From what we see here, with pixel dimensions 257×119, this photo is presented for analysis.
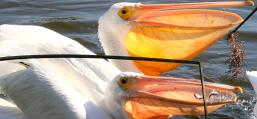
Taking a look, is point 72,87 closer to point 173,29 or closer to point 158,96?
point 158,96

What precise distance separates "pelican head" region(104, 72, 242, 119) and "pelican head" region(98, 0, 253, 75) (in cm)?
86

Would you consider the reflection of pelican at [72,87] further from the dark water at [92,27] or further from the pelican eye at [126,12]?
the dark water at [92,27]

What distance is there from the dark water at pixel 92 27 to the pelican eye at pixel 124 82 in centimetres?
141

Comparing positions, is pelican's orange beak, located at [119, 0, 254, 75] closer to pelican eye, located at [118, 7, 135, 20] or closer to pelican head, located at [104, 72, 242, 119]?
pelican eye, located at [118, 7, 135, 20]

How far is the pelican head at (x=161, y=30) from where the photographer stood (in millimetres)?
5383

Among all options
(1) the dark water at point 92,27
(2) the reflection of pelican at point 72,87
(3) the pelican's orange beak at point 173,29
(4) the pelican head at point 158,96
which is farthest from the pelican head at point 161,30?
(4) the pelican head at point 158,96

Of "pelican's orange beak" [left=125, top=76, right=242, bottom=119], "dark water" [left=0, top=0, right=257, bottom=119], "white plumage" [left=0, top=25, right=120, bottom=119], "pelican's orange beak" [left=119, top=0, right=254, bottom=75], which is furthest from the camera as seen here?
"dark water" [left=0, top=0, right=257, bottom=119]

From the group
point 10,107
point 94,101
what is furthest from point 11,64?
point 94,101

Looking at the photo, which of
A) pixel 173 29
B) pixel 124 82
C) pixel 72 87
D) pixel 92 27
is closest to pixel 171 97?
pixel 124 82

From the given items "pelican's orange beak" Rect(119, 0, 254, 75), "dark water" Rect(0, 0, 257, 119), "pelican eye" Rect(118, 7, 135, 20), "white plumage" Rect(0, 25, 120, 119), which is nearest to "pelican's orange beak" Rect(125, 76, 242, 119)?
"white plumage" Rect(0, 25, 120, 119)

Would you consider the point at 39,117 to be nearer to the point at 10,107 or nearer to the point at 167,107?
the point at 10,107

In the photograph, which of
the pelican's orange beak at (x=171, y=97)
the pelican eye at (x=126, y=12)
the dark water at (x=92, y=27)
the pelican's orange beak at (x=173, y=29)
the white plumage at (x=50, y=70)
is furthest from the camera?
the dark water at (x=92, y=27)

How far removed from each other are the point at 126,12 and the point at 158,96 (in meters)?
1.32

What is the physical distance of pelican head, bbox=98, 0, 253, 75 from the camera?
538 centimetres
